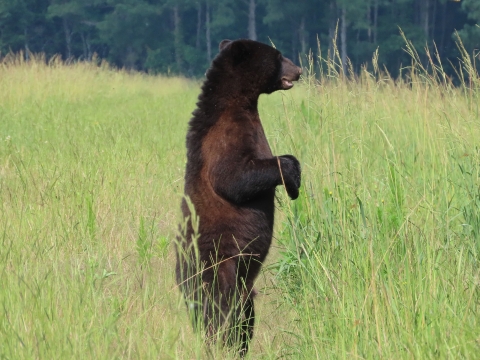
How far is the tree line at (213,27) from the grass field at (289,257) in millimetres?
43411

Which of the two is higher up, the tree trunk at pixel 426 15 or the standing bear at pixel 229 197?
the standing bear at pixel 229 197

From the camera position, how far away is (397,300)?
3.19m

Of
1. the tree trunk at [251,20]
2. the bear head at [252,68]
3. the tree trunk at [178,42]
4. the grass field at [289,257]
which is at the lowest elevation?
the tree trunk at [178,42]

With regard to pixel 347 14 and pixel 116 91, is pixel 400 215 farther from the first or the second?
pixel 347 14

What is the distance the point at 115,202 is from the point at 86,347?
3473mm

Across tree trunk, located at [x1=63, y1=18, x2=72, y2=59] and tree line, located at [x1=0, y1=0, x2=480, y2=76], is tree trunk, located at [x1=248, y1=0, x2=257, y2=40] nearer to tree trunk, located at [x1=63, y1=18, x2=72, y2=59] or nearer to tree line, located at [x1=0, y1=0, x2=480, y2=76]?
tree line, located at [x1=0, y1=0, x2=480, y2=76]

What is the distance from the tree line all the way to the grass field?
43.4 m

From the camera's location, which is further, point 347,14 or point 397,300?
point 347,14

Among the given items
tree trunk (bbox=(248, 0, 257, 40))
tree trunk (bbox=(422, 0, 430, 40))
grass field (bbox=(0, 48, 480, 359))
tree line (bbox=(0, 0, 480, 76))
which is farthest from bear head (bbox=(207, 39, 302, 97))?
tree trunk (bbox=(248, 0, 257, 40))

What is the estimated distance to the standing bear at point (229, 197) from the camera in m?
3.82

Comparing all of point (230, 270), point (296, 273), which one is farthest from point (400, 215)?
point (230, 270)

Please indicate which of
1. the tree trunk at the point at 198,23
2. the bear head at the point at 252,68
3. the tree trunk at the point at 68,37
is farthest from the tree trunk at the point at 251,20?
the bear head at the point at 252,68

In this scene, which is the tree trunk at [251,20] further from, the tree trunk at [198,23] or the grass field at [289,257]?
the grass field at [289,257]

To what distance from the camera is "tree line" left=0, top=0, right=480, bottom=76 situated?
51188 millimetres
